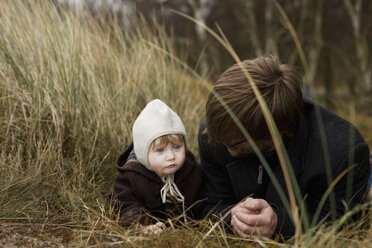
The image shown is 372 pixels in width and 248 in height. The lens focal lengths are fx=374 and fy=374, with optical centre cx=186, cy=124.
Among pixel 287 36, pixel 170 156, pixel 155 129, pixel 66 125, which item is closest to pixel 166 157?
pixel 170 156

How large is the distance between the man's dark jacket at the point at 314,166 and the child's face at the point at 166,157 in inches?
8.9

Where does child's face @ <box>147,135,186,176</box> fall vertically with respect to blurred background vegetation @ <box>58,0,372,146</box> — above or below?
below

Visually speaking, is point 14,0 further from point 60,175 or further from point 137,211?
point 137,211

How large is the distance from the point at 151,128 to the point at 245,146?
1.50 ft

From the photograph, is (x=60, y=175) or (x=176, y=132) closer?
(x=176, y=132)

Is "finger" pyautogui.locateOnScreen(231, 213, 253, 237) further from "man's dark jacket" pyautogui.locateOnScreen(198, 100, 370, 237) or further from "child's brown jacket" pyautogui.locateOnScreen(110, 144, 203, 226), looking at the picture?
"child's brown jacket" pyautogui.locateOnScreen(110, 144, 203, 226)

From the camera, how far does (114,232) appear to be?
165 centimetres

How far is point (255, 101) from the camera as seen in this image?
1518 millimetres

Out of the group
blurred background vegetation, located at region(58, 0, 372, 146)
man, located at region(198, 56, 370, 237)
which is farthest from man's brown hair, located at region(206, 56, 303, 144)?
blurred background vegetation, located at region(58, 0, 372, 146)

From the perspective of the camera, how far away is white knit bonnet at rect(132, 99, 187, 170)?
5.88 feet

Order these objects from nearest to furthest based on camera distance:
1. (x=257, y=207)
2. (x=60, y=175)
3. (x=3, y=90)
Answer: (x=257, y=207)
(x=60, y=175)
(x=3, y=90)

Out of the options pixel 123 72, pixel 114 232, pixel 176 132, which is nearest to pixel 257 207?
pixel 176 132

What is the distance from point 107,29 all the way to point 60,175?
1692mm

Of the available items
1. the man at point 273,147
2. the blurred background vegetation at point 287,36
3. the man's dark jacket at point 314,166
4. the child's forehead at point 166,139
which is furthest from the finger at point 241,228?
the blurred background vegetation at point 287,36
